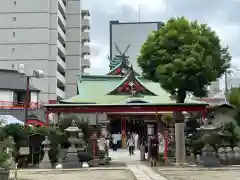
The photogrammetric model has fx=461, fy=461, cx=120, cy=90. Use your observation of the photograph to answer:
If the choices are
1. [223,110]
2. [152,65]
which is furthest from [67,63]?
[223,110]

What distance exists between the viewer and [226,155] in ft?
83.9

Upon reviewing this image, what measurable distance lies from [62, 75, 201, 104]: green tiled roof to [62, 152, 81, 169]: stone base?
15.6m

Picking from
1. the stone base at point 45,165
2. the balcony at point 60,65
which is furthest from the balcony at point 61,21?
the stone base at point 45,165

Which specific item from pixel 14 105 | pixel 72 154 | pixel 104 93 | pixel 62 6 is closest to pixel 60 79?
pixel 62 6

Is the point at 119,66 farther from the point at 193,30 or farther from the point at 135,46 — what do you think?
the point at 135,46

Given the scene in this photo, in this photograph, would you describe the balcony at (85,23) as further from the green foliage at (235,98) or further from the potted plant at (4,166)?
the potted plant at (4,166)

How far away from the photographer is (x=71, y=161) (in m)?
24.8

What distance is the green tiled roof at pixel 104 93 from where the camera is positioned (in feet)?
137

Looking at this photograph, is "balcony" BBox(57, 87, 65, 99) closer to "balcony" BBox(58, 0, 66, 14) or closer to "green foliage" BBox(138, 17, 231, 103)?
"balcony" BBox(58, 0, 66, 14)

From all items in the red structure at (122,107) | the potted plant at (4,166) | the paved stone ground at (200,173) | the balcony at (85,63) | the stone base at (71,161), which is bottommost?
the paved stone ground at (200,173)

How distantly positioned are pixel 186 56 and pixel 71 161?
1006 centimetres

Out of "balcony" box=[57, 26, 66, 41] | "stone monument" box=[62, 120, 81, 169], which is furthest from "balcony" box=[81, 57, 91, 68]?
"stone monument" box=[62, 120, 81, 169]

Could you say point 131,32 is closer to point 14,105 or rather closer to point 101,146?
point 14,105

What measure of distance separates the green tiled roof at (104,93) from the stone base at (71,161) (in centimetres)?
1561
